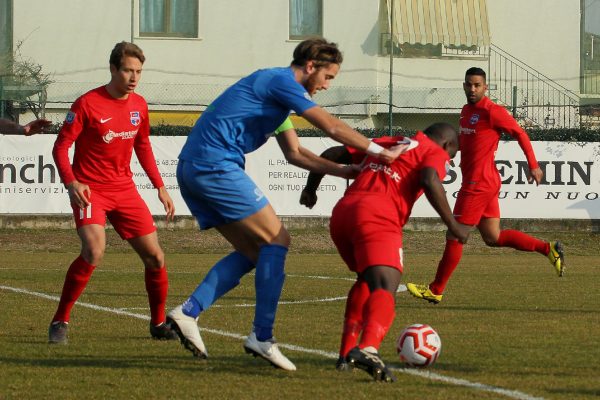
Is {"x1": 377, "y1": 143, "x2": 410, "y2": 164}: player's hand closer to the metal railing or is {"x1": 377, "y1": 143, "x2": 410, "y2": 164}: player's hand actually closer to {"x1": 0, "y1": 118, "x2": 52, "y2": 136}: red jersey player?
{"x1": 0, "y1": 118, "x2": 52, "y2": 136}: red jersey player

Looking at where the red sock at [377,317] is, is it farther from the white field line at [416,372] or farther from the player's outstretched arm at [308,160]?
the player's outstretched arm at [308,160]

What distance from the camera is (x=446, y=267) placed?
1194 centimetres

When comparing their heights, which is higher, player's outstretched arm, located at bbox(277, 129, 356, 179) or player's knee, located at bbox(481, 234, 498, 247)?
player's outstretched arm, located at bbox(277, 129, 356, 179)

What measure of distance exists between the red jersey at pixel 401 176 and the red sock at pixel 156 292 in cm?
225

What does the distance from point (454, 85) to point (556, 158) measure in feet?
30.2

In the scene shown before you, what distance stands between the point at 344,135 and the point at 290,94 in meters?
0.38

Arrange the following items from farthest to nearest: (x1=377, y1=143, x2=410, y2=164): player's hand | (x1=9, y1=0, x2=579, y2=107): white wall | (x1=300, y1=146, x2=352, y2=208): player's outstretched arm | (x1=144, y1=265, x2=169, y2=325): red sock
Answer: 1. (x1=9, y1=0, x2=579, y2=107): white wall
2. (x1=144, y1=265, x2=169, y2=325): red sock
3. (x1=300, y1=146, x2=352, y2=208): player's outstretched arm
4. (x1=377, y1=143, x2=410, y2=164): player's hand

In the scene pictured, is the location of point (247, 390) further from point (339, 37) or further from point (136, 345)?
point (339, 37)

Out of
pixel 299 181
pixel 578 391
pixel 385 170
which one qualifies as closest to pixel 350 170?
pixel 385 170

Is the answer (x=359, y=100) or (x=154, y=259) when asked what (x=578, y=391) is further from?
(x=359, y=100)

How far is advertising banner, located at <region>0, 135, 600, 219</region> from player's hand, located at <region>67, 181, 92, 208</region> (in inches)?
568

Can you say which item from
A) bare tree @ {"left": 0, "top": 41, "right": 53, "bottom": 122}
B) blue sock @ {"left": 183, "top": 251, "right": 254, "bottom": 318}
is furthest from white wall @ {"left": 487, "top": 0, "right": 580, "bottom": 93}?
blue sock @ {"left": 183, "top": 251, "right": 254, "bottom": 318}

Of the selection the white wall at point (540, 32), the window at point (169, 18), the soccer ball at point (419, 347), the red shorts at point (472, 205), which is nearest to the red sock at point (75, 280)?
the soccer ball at point (419, 347)

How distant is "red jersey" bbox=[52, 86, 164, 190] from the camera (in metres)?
8.78
